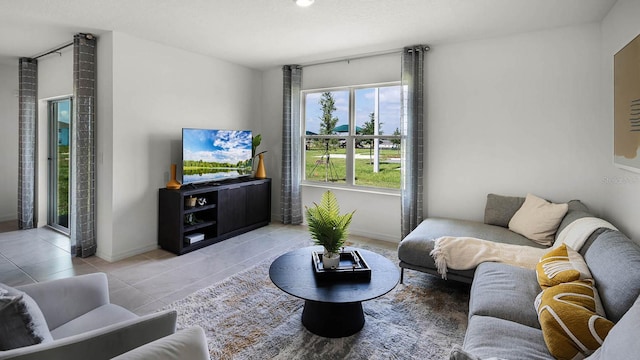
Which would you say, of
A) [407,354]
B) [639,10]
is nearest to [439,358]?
[407,354]

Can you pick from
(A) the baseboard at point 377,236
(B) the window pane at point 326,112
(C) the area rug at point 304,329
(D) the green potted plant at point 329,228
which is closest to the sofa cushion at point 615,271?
(C) the area rug at point 304,329

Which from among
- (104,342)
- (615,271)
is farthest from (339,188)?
(104,342)

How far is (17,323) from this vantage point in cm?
116

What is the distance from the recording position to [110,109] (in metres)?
3.60

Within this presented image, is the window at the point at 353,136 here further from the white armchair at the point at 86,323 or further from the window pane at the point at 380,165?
the white armchair at the point at 86,323

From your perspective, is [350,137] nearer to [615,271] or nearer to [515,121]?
[515,121]

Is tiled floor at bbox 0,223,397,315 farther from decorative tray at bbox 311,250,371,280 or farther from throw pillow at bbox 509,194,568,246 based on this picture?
throw pillow at bbox 509,194,568,246

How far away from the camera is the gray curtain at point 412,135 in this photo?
4.03m

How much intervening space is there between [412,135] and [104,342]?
144 inches

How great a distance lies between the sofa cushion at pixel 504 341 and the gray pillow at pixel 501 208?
6.80 feet

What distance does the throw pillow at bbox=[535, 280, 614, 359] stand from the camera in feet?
4.56

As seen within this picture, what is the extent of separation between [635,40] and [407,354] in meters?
2.64

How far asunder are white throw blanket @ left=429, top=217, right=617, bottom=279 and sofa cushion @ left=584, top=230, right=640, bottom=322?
0.41 metres

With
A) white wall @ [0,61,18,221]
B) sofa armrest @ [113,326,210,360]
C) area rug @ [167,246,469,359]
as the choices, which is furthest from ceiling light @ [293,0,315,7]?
white wall @ [0,61,18,221]
